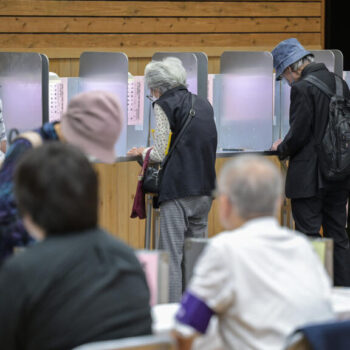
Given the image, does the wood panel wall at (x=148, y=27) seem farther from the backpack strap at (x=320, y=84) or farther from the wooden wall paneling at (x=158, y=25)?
the backpack strap at (x=320, y=84)

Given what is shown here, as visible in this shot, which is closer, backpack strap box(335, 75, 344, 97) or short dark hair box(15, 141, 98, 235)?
short dark hair box(15, 141, 98, 235)

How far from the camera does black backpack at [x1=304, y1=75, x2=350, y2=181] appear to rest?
13.8 ft

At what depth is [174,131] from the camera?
13.1ft

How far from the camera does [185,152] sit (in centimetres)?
399

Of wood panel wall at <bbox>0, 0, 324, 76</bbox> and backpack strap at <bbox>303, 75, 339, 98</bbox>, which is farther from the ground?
wood panel wall at <bbox>0, 0, 324, 76</bbox>

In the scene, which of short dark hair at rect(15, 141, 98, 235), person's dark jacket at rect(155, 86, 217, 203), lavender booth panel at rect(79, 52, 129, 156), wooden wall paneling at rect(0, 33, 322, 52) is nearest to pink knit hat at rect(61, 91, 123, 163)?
short dark hair at rect(15, 141, 98, 235)

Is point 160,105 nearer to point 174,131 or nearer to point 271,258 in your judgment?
point 174,131

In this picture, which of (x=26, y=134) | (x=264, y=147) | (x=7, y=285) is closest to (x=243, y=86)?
(x=264, y=147)

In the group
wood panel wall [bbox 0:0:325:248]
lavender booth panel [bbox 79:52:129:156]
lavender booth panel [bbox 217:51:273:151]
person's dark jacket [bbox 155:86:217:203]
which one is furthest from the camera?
wood panel wall [bbox 0:0:325:248]

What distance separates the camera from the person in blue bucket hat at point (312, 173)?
4.23m

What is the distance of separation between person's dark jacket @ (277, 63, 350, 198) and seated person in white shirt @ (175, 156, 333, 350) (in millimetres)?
2413

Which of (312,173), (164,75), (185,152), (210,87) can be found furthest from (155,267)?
(210,87)

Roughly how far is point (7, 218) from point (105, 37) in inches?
177

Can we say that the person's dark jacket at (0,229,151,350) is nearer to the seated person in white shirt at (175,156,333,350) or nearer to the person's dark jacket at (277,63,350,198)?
the seated person in white shirt at (175,156,333,350)
